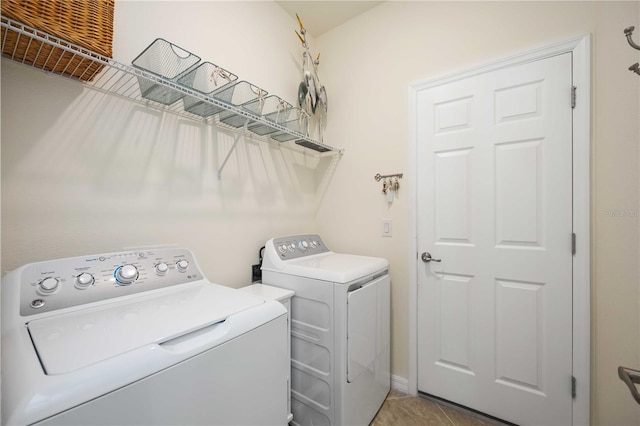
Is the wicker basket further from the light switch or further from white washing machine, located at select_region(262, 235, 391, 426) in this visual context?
the light switch

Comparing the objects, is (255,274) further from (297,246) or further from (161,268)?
(161,268)

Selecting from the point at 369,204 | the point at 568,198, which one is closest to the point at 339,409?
the point at 369,204

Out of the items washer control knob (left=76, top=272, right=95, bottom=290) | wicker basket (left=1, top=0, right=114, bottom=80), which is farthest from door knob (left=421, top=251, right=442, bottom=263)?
wicker basket (left=1, top=0, right=114, bottom=80)

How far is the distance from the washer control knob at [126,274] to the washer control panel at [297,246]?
79 centimetres

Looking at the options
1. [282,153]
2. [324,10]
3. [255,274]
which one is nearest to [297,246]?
[255,274]

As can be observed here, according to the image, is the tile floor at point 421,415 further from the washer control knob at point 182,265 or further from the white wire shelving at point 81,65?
the white wire shelving at point 81,65

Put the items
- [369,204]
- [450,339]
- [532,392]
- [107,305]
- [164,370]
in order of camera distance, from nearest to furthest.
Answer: [164,370] < [107,305] < [532,392] < [450,339] < [369,204]

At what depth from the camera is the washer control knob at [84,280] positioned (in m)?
0.93

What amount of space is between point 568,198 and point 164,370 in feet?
6.51

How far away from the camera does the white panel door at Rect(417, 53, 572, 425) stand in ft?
4.78

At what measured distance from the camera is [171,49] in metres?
1.17

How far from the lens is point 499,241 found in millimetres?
1614

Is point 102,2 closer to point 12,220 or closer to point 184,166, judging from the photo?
point 184,166

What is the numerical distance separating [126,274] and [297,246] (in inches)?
40.6
